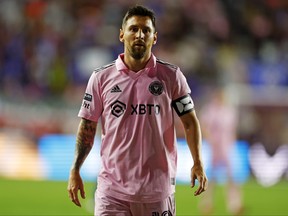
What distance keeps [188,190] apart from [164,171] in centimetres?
1072

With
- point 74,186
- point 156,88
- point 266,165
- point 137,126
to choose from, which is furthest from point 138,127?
point 266,165

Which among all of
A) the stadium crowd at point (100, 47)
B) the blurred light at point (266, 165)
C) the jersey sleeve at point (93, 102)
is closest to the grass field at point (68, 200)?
the blurred light at point (266, 165)

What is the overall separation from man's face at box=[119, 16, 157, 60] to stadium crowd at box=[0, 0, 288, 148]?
12550 millimetres

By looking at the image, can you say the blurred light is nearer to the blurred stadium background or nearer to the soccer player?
the blurred stadium background

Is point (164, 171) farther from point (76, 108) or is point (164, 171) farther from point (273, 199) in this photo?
point (76, 108)

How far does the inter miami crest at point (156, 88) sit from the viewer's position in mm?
5645

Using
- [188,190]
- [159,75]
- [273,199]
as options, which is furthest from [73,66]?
[159,75]

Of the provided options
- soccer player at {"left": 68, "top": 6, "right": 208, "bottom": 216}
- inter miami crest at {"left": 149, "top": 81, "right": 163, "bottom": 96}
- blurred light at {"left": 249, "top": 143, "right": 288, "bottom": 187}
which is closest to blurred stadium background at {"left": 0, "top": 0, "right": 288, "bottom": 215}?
blurred light at {"left": 249, "top": 143, "right": 288, "bottom": 187}

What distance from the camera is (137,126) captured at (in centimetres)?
559

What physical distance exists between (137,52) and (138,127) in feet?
1.84

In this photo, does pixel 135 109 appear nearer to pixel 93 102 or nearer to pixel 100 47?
pixel 93 102

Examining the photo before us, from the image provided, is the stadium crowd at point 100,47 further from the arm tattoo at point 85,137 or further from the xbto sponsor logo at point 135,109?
the xbto sponsor logo at point 135,109

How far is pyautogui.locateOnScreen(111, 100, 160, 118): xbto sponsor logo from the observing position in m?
5.60

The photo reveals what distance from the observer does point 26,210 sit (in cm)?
1235
